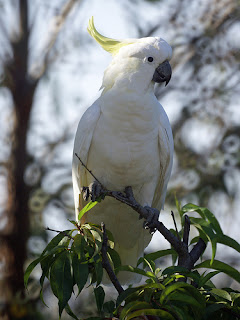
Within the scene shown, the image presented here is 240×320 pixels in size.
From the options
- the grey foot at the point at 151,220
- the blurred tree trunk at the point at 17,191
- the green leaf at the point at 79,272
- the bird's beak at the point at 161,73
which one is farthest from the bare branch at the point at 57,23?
the green leaf at the point at 79,272

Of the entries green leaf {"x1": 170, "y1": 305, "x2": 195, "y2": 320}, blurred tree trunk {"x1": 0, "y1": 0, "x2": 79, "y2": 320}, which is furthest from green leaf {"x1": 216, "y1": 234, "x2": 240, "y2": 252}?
blurred tree trunk {"x1": 0, "y1": 0, "x2": 79, "y2": 320}

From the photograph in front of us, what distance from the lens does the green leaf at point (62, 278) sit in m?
1.70

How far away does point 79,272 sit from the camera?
173cm

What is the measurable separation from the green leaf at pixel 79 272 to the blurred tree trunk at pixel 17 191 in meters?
2.91

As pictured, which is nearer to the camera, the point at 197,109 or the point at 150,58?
the point at 150,58

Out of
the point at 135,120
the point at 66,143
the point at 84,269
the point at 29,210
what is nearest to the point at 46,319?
the point at 29,210

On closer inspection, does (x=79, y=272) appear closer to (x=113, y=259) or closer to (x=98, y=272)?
(x=98, y=272)

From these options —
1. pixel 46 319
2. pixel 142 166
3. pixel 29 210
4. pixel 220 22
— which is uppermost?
pixel 220 22

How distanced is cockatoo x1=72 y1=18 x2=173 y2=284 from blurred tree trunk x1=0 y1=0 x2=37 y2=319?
2.12 meters

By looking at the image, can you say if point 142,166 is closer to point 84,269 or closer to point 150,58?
point 150,58

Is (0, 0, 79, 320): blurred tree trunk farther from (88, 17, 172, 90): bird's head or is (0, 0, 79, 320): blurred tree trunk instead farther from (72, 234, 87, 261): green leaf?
(72, 234, 87, 261): green leaf

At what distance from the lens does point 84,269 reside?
1.74 meters

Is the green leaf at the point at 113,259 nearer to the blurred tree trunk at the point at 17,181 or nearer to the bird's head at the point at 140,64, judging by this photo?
the bird's head at the point at 140,64

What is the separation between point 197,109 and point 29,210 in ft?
7.01
